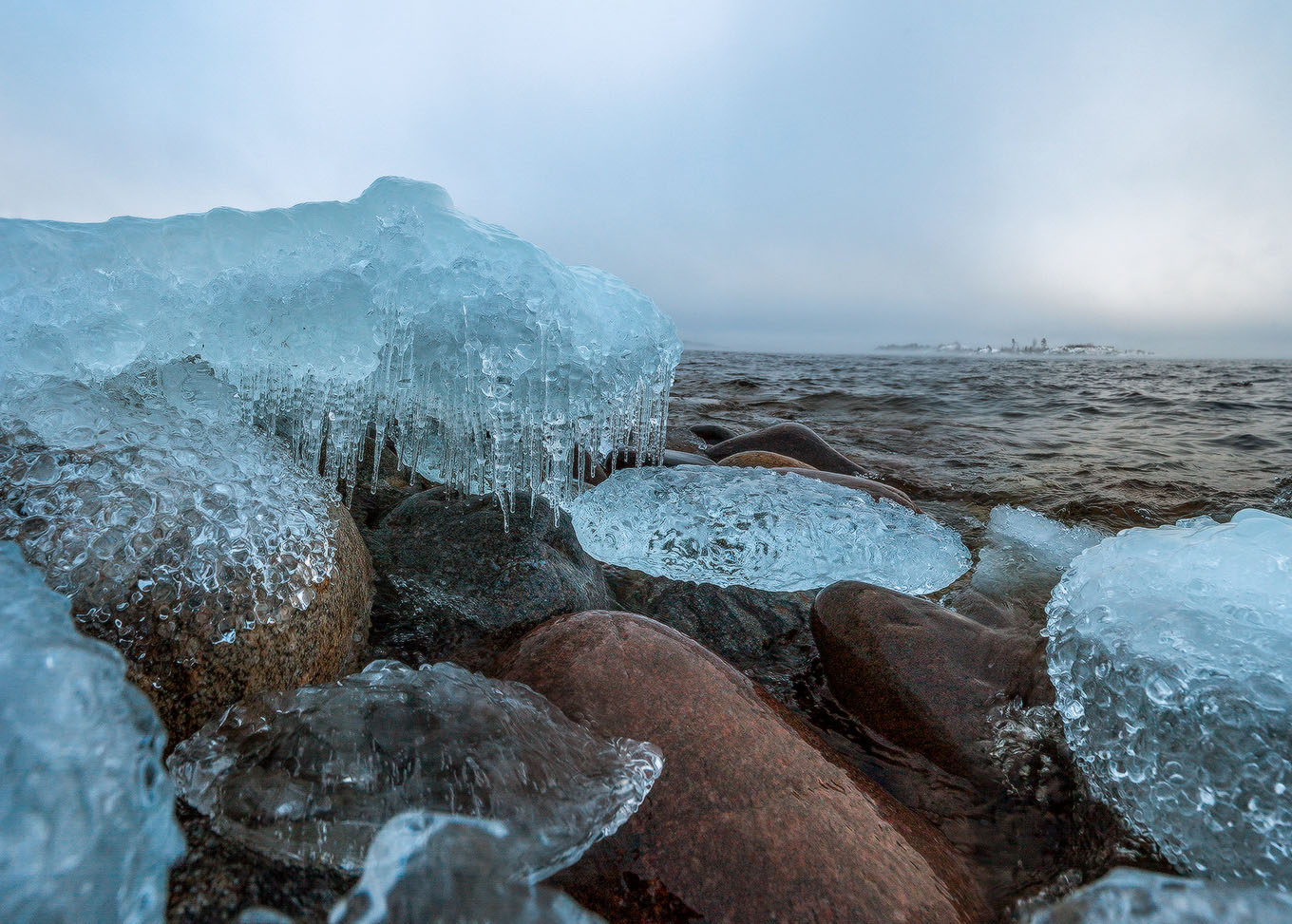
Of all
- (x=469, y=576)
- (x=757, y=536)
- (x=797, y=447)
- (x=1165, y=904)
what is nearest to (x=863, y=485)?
(x=757, y=536)

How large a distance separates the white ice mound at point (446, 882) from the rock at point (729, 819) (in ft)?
0.97

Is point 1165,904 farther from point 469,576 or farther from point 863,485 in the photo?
point 863,485

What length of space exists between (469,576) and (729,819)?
1.59 meters

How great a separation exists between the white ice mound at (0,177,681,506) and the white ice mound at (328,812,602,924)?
1810 millimetres

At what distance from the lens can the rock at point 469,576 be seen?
249cm

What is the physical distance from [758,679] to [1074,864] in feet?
Answer: 3.80

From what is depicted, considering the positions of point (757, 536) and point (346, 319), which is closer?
point (346, 319)

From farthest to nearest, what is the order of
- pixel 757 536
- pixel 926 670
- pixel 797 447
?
pixel 797 447, pixel 757 536, pixel 926 670

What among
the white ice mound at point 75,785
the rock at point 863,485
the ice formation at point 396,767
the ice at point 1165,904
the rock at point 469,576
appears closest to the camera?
the white ice mound at point 75,785

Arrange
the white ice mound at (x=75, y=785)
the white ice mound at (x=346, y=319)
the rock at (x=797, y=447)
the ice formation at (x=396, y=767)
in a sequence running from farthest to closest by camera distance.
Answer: the rock at (x=797, y=447)
the white ice mound at (x=346, y=319)
the ice formation at (x=396, y=767)
the white ice mound at (x=75, y=785)

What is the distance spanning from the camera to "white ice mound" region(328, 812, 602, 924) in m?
0.95

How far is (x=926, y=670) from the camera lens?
229cm

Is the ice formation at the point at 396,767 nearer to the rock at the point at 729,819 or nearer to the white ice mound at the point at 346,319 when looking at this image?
the rock at the point at 729,819

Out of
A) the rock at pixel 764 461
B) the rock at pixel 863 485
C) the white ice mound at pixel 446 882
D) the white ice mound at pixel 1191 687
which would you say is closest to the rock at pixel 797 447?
the rock at pixel 764 461
